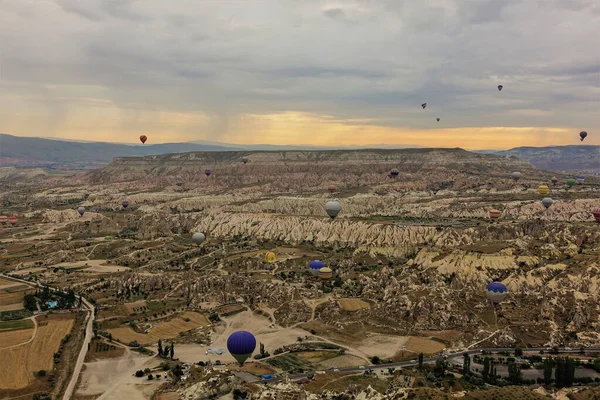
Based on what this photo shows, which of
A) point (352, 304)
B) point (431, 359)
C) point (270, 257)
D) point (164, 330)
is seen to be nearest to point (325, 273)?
point (352, 304)

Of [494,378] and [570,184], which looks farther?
[570,184]

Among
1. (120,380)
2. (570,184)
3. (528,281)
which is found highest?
(570,184)

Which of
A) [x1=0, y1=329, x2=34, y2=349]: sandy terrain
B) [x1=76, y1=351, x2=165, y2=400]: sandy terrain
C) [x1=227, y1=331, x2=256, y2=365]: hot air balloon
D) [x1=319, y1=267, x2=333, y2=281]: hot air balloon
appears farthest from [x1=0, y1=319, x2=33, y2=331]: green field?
Result: [x1=319, y1=267, x2=333, y2=281]: hot air balloon

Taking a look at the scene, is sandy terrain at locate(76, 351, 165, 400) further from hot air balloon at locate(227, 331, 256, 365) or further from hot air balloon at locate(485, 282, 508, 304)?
hot air balloon at locate(485, 282, 508, 304)

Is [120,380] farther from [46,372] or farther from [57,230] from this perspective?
[57,230]

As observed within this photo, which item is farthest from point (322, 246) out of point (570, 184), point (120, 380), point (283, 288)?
point (570, 184)

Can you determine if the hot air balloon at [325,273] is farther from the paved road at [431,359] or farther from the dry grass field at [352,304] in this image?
the paved road at [431,359]

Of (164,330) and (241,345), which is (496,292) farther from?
(164,330)
